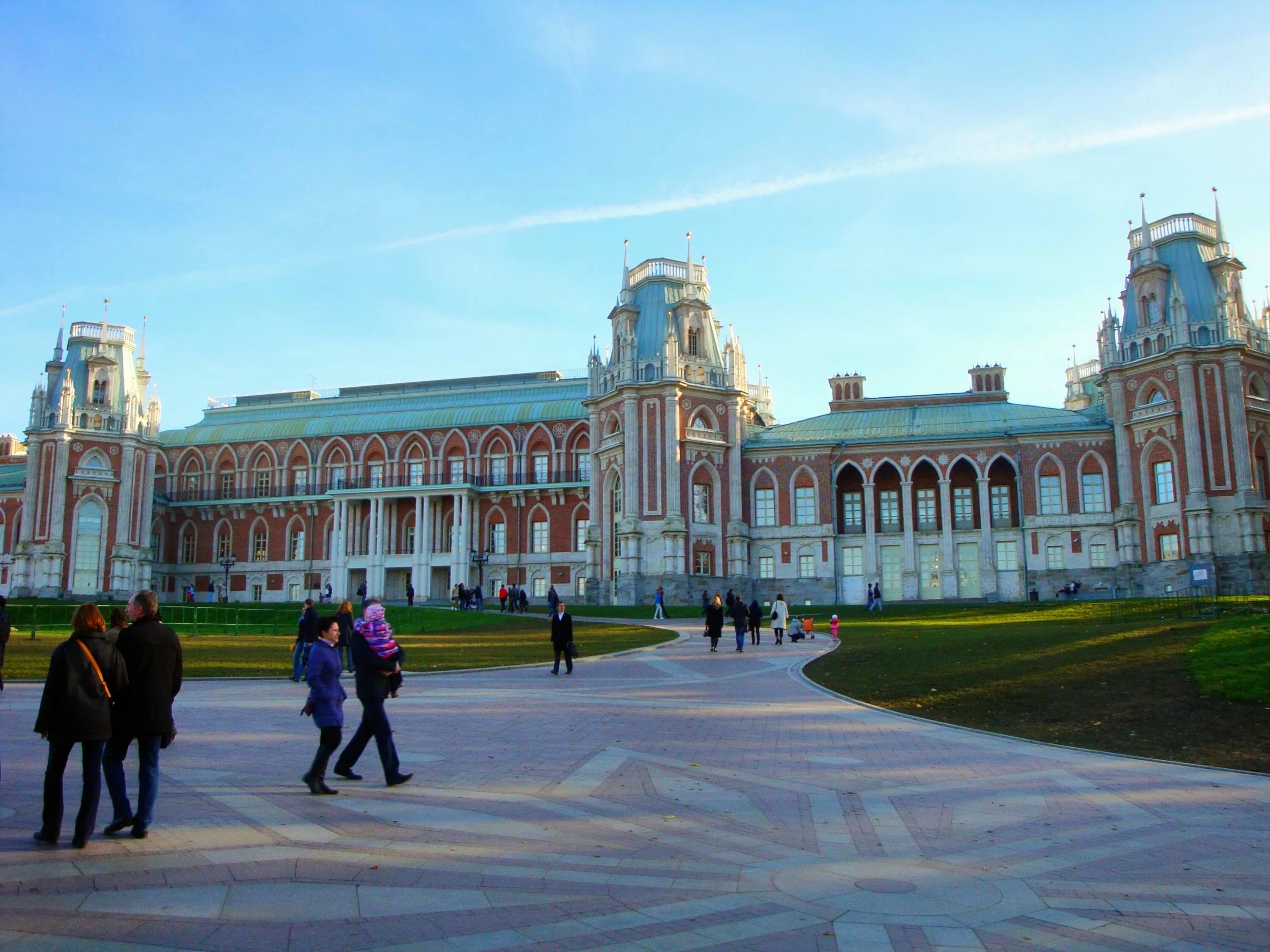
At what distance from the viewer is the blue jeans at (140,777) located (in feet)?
28.5

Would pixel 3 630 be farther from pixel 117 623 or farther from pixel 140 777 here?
pixel 140 777

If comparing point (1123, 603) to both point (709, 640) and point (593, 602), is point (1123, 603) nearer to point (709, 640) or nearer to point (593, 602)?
point (709, 640)

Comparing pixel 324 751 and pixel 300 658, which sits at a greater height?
pixel 300 658

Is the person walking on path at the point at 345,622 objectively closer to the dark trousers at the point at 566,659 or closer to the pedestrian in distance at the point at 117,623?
the pedestrian in distance at the point at 117,623

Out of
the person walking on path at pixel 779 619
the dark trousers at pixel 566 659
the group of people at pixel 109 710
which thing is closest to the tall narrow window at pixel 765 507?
the person walking on path at pixel 779 619

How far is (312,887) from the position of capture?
7.35 m

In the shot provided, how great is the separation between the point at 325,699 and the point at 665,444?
154 feet

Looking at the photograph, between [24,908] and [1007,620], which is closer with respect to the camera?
[24,908]

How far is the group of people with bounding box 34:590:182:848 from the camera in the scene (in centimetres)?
846

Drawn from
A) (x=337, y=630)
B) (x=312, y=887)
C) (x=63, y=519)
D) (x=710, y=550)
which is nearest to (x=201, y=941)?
(x=312, y=887)

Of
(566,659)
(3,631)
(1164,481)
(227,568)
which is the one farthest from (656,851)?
(227,568)

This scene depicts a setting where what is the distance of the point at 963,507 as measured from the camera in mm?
58812

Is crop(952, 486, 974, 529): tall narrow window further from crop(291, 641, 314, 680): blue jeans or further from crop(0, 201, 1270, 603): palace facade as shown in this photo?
crop(291, 641, 314, 680): blue jeans

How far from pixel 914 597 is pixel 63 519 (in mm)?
51403
